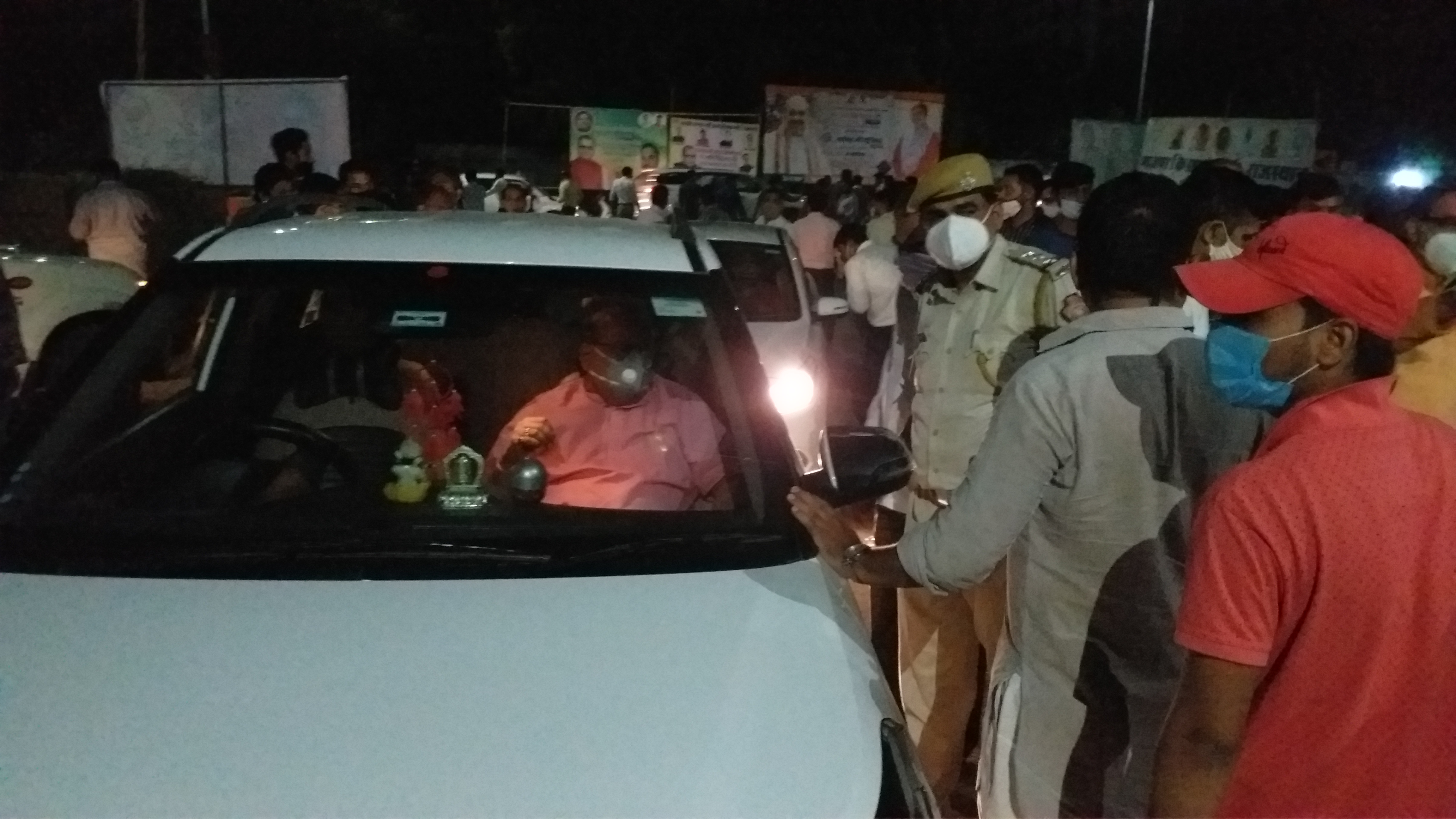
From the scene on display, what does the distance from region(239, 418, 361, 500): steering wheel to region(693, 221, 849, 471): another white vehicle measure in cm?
345

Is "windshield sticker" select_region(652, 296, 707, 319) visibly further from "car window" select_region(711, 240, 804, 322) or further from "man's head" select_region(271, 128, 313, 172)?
"man's head" select_region(271, 128, 313, 172)

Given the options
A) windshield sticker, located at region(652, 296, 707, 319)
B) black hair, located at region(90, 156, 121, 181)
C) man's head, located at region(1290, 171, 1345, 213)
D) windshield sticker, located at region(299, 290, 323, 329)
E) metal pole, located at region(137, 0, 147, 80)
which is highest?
metal pole, located at region(137, 0, 147, 80)

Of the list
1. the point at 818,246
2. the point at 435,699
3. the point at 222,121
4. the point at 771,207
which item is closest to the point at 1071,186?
the point at 818,246

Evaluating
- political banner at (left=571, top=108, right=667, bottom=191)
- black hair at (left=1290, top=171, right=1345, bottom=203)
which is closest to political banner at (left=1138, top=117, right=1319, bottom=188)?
black hair at (left=1290, top=171, right=1345, bottom=203)

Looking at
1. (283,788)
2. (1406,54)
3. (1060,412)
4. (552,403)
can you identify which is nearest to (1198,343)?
(1060,412)

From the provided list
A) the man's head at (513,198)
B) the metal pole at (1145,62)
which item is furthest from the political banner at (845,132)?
the man's head at (513,198)

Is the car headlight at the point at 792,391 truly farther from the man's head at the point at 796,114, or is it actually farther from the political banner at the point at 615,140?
the political banner at the point at 615,140

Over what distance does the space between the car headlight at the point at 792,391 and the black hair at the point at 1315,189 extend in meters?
2.43

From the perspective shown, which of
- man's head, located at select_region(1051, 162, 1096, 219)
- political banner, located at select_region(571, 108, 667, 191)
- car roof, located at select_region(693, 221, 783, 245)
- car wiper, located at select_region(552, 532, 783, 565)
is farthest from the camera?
political banner, located at select_region(571, 108, 667, 191)

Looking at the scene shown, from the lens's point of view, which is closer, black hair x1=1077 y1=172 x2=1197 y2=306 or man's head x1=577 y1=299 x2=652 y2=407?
black hair x1=1077 y1=172 x2=1197 y2=306

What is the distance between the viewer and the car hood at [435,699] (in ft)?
5.97

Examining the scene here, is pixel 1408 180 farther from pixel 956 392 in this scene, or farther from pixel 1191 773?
pixel 1191 773

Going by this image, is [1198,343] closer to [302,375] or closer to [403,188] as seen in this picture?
[302,375]

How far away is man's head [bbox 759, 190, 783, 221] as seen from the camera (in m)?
14.3
